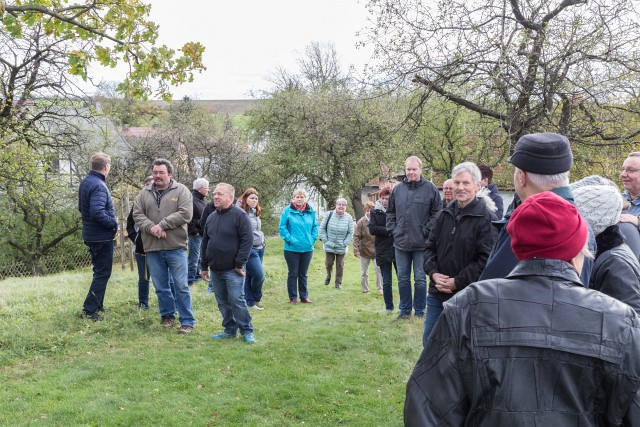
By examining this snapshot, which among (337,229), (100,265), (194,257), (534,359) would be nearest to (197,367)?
(100,265)

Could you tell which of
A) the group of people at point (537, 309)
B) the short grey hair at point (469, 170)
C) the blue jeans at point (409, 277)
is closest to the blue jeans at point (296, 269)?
the blue jeans at point (409, 277)

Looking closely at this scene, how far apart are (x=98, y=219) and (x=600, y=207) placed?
6.19 meters

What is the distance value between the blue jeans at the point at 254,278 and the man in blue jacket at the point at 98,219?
7.24 ft

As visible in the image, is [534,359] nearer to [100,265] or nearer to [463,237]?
[463,237]

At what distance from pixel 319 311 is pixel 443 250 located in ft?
14.7

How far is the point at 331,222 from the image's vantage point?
1158 centimetres

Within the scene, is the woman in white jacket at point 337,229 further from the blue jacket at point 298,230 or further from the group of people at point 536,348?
the group of people at point 536,348

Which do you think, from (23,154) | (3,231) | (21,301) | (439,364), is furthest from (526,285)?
(3,231)

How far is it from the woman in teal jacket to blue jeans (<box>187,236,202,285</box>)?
5.35ft

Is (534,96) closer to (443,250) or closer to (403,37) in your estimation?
(403,37)

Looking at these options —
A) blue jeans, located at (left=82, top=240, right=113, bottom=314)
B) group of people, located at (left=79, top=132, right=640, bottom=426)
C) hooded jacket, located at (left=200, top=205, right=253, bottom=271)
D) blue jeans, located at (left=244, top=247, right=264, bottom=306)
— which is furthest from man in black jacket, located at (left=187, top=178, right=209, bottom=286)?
group of people, located at (left=79, top=132, right=640, bottom=426)

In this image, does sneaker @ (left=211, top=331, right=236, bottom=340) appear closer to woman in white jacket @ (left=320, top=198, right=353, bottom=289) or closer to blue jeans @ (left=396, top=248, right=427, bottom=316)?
blue jeans @ (left=396, top=248, right=427, bottom=316)

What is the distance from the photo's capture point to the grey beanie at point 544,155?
2566 mm

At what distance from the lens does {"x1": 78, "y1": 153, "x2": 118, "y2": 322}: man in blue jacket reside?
721 centimetres
